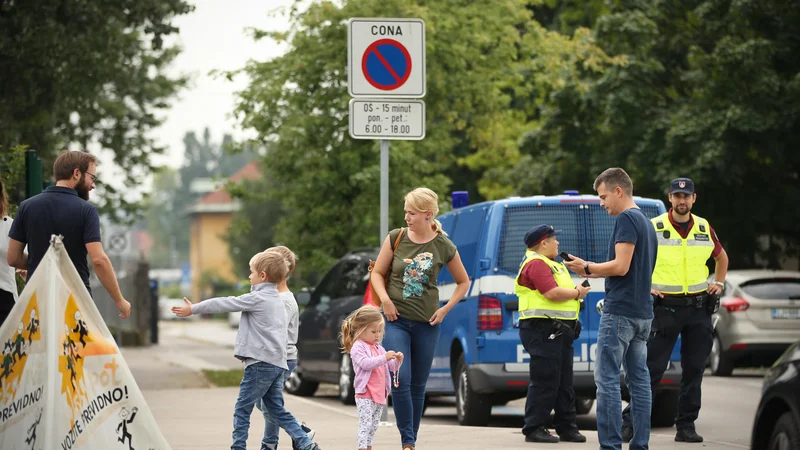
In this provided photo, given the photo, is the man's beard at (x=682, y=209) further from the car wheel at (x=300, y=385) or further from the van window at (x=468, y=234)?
the car wheel at (x=300, y=385)

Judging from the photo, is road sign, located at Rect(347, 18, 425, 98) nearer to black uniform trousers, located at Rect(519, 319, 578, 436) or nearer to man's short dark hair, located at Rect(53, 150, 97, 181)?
black uniform trousers, located at Rect(519, 319, 578, 436)

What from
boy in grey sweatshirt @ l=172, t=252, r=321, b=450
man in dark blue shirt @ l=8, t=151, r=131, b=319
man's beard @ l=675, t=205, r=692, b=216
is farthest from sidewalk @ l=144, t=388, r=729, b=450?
man in dark blue shirt @ l=8, t=151, r=131, b=319

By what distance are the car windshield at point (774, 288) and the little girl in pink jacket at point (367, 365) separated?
43.4 feet

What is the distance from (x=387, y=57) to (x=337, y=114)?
1040cm

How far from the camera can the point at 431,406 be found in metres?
16.6

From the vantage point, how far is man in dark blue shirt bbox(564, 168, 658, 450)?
28.5 ft

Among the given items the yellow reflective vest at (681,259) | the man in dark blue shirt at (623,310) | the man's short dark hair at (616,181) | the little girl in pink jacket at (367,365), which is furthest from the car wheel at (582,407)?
the little girl in pink jacket at (367,365)

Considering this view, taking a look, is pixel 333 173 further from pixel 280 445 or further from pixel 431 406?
pixel 280 445

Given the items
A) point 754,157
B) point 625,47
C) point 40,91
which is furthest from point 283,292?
point 625,47

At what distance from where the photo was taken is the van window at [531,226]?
11.8m

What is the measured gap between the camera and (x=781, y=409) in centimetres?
658

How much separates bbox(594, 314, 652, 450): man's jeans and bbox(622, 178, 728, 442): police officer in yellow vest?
4.92ft

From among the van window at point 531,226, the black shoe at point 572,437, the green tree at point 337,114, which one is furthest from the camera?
the green tree at point 337,114

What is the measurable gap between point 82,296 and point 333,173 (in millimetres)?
14210
